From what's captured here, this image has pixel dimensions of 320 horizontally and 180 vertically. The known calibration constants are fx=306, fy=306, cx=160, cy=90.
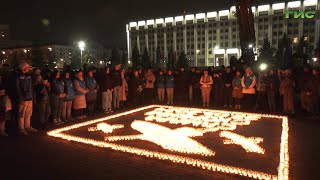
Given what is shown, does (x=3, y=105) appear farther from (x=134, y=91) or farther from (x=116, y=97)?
(x=134, y=91)

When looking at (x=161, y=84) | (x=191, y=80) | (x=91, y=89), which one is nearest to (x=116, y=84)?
(x=91, y=89)

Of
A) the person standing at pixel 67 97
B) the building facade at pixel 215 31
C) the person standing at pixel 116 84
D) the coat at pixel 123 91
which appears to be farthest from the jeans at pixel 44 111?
the building facade at pixel 215 31

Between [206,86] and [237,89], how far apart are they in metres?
1.43

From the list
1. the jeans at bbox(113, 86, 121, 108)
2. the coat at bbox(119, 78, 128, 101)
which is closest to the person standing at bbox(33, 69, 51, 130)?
the jeans at bbox(113, 86, 121, 108)

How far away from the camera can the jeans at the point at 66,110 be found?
1052 centimetres

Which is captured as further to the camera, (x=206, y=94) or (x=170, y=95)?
(x=170, y=95)

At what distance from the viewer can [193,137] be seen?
26.6ft

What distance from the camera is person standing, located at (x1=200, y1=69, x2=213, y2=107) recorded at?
13422 mm

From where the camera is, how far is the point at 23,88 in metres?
8.60

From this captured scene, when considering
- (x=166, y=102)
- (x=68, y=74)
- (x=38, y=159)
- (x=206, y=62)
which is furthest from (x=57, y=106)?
(x=206, y=62)

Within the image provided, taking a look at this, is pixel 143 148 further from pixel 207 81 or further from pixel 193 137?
pixel 207 81

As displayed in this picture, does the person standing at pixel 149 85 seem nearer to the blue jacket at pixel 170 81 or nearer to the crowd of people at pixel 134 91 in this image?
the crowd of people at pixel 134 91

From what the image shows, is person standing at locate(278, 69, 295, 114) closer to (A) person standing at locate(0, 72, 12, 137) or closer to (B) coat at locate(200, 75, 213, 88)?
(B) coat at locate(200, 75, 213, 88)

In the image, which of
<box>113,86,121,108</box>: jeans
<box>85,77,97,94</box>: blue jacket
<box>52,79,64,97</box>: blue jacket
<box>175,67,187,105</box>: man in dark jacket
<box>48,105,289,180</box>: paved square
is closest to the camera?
<box>48,105,289,180</box>: paved square
